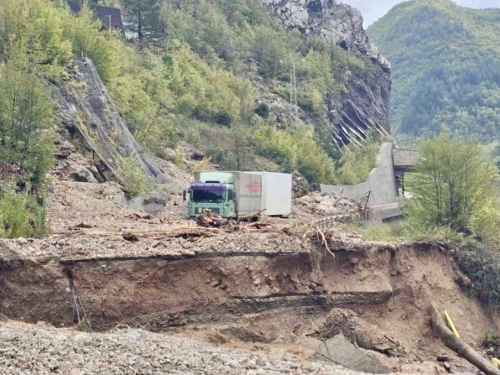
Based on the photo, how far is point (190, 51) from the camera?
70.3m

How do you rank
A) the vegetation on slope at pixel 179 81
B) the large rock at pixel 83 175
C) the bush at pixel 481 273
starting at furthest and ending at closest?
the large rock at pixel 83 175
the vegetation on slope at pixel 179 81
the bush at pixel 481 273

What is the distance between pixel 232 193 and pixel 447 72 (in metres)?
148

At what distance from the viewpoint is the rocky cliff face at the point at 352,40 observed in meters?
85.1

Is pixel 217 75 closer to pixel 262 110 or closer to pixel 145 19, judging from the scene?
pixel 262 110

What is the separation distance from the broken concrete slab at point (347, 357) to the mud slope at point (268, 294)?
192 centimetres

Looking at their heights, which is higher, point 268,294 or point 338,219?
point 338,219

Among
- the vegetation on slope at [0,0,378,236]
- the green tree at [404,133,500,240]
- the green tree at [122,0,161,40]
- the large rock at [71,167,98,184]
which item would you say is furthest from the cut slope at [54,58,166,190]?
the green tree at [122,0,161,40]

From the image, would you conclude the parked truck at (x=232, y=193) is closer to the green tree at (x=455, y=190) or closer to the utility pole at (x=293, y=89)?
the green tree at (x=455, y=190)

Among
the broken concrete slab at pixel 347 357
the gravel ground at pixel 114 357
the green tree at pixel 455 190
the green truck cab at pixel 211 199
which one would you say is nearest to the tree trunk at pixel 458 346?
the broken concrete slab at pixel 347 357

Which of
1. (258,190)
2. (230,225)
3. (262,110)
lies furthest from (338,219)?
(262,110)

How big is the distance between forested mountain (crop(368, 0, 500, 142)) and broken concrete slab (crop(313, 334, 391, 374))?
119m

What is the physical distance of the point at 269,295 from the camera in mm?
19234

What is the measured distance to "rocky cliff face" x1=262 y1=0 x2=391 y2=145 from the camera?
85.1m

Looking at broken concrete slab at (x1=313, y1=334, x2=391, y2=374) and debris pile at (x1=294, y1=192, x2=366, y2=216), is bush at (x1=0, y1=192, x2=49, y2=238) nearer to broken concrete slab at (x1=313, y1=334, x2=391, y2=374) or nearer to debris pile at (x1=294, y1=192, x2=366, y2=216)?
broken concrete slab at (x1=313, y1=334, x2=391, y2=374)
